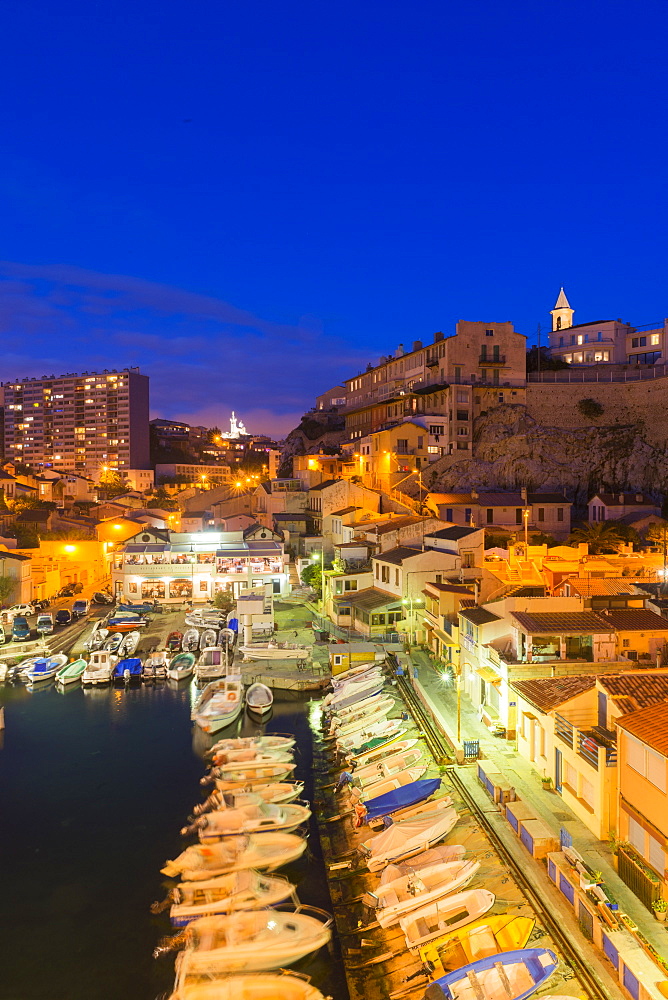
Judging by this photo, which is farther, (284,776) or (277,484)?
(277,484)

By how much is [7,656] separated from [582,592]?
2894 cm

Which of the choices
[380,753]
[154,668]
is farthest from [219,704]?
[380,753]

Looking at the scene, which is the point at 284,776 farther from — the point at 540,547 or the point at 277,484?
the point at 277,484

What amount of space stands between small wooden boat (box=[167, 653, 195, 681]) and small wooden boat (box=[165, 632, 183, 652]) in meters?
2.18

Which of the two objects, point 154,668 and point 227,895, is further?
point 154,668

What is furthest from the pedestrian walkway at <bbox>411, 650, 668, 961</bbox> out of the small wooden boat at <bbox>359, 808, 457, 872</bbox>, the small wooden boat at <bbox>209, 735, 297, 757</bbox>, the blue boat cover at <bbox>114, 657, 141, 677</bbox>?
the blue boat cover at <bbox>114, 657, 141, 677</bbox>

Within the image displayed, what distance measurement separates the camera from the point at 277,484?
6116 cm

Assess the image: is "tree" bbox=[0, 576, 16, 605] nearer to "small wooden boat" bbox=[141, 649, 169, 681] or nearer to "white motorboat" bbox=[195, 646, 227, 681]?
"small wooden boat" bbox=[141, 649, 169, 681]

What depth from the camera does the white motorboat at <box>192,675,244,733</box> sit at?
79.6 feet

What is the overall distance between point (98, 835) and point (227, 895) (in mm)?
5439

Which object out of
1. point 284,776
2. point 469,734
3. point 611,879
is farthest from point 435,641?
point 611,879

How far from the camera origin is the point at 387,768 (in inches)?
741

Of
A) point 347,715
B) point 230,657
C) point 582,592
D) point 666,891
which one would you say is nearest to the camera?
point 666,891

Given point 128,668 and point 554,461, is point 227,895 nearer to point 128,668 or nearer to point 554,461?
point 128,668
